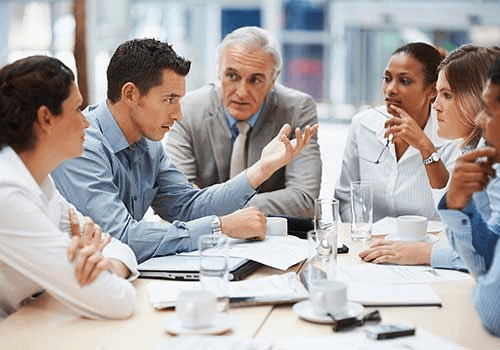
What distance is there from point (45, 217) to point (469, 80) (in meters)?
1.61

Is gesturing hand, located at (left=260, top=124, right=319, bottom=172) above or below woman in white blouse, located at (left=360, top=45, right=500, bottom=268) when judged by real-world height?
below

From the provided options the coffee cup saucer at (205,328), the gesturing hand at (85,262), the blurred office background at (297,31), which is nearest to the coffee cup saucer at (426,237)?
the coffee cup saucer at (205,328)

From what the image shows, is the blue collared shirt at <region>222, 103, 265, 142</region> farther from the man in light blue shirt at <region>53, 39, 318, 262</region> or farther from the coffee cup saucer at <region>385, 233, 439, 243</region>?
the coffee cup saucer at <region>385, 233, 439, 243</region>

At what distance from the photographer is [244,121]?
3541 mm

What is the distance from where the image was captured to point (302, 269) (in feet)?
7.42

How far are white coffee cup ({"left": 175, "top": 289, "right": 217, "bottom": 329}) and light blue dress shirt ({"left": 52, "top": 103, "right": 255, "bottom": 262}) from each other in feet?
2.31

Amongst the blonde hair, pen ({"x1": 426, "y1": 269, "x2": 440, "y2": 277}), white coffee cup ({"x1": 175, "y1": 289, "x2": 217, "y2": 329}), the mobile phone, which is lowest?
pen ({"x1": 426, "y1": 269, "x2": 440, "y2": 277})

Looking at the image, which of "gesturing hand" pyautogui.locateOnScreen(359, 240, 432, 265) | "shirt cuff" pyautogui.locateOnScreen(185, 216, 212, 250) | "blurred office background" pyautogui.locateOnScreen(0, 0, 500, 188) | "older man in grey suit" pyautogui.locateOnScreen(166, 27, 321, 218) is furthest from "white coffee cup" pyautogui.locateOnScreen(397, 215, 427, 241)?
"blurred office background" pyautogui.locateOnScreen(0, 0, 500, 188)

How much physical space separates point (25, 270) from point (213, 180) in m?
1.80

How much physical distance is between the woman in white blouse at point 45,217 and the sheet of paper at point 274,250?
0.38 meters

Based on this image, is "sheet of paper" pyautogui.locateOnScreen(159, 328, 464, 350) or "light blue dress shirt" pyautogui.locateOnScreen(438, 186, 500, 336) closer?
"sheet of paper" pyautogui.locateOnScreen(159, 328, 464, 350)

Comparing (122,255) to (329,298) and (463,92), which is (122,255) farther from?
(463,92)

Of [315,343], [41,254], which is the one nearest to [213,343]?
[315,343]

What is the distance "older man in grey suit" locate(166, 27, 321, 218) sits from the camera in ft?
11.3
